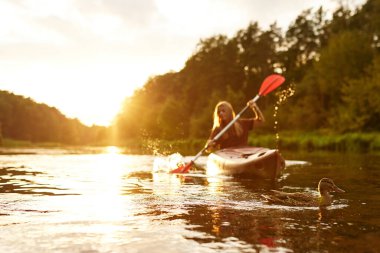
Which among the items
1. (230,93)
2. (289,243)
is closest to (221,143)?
(289,243)

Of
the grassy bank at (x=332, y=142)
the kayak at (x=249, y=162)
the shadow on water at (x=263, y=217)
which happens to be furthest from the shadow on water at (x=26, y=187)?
the grassy bank at (x=332, y=142)

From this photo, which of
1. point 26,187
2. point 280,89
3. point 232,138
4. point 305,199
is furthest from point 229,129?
point 280,89

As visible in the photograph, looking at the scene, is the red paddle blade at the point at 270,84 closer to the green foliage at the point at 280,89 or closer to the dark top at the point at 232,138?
the dark top at the point at 232,138

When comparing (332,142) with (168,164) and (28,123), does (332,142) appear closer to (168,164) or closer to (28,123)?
(168,164)

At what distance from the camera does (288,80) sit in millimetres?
53875

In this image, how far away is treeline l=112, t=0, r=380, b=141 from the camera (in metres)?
36.5

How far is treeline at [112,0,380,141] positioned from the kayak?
20288 millimetres

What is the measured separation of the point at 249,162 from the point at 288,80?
44.0m

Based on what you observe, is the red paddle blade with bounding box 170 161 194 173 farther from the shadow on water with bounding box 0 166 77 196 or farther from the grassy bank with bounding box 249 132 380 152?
the grassy bank with bounding box 249 132 380 152

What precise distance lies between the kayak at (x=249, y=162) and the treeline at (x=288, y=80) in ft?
66.6

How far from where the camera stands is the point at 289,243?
14.7 feet

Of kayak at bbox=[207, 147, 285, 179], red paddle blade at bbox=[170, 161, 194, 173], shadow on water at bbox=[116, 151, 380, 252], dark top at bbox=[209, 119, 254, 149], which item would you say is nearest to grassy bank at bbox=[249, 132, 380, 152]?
dark top at bbox=[209, 119, 254, 149]

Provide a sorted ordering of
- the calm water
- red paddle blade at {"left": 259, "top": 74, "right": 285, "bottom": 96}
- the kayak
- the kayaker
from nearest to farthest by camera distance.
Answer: the calm water → the kayak → the kayaker → red paddle blade at {"left": 259, "top": 74, "right": 285, "bottom": 96}

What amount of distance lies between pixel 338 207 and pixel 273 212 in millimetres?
1116
